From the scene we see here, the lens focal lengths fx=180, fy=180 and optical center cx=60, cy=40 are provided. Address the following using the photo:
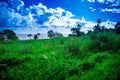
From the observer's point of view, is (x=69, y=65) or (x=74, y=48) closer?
(x=69, y=65)

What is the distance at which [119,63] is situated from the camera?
5.95 metres

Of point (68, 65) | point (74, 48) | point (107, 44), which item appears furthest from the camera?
point (107, 44)

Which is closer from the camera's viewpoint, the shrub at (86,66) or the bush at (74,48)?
the shrub at (86,66)

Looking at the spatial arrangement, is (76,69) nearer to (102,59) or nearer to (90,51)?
(102,59)

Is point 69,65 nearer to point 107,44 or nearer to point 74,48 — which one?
point 74,48

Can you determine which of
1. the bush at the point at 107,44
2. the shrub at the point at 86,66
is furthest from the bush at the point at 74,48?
the shrub at the point at 86,66

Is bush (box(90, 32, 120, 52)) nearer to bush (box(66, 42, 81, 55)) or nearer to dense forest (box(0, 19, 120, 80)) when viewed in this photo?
dense forest (box(0, 19, 120, 80))

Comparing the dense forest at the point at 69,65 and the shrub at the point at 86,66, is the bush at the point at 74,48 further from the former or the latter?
the shrub at the point at 86,66

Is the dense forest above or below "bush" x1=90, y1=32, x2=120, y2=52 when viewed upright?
below

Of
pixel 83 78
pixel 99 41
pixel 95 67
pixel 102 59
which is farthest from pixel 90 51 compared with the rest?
pixel 83 78

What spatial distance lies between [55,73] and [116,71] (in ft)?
6.00

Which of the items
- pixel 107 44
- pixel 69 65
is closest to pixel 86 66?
pixel 69 65

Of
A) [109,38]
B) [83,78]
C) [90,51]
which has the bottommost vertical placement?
[83,78]

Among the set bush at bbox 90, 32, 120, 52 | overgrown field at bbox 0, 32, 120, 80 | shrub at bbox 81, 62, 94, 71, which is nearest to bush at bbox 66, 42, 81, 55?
overgrown field at bbox 0, 32, 120, 80
